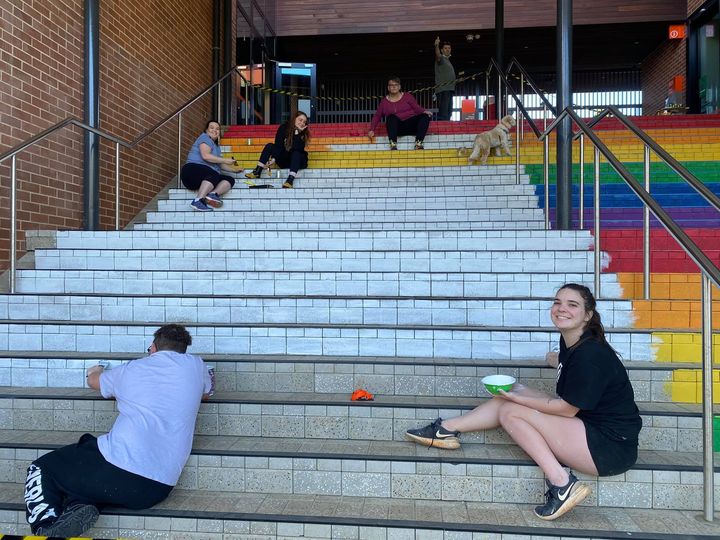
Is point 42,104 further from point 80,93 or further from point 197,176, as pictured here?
point 197,176

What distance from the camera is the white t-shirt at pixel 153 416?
245 centimetres

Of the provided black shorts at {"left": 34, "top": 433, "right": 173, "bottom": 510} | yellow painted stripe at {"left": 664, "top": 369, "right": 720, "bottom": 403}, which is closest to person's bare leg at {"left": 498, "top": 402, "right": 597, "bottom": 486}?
yellow painted stripe at {"left": 664, "top": 369, "right": 720, "bottom": 403}

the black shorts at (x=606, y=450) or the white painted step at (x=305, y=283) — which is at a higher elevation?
the white painted step at (x=305, y=283)

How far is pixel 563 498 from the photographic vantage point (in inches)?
95.0

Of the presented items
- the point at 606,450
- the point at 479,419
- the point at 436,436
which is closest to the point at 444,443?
the point at 436,436

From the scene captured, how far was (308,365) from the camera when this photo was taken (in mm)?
3305

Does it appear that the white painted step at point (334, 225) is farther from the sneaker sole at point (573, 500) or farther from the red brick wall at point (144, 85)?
the sneaker sole at point (573, 500)

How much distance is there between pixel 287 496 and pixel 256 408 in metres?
0.51

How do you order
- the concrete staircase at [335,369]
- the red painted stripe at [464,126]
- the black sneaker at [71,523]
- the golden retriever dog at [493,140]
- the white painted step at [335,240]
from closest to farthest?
the black sneaker at [71,523]
the concrete staircase at [335,369]
the white painted step at [335,240]
the golden retriever dog at [493,140]
the red painted stripe at [464,126]

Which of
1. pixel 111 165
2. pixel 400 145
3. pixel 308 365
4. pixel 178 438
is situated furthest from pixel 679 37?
pixel 178 438

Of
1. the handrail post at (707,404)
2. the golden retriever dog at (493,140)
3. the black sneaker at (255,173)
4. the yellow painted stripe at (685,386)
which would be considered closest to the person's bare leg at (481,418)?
the handrail post at (707,404)

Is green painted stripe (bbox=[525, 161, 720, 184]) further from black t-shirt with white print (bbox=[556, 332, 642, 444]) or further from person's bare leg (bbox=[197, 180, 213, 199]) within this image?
black t-shirt with white print (bbox=[556, 332, 642, 444])

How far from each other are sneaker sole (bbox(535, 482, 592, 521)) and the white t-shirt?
4.99 ft

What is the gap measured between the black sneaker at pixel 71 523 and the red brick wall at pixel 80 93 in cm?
272
